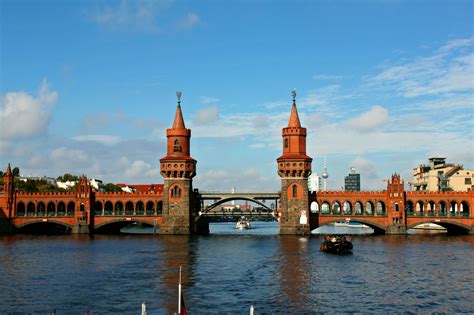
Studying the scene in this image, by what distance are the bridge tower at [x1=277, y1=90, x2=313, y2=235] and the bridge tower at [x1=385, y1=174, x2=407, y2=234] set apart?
755 inches

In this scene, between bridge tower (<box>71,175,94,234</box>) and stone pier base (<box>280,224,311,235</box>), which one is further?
bridge tower (<box>71,175,94,234</box>)

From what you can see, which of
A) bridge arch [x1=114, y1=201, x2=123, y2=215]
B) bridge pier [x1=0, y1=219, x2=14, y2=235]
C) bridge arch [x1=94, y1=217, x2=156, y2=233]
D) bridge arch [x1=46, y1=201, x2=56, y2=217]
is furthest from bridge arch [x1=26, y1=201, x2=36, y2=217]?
bridge arch [x1=114, y1=201, x2=123, y2=215]

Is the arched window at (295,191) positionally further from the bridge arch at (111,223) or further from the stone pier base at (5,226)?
the stone pier base at (5,226)

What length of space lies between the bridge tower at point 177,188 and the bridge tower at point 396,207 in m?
46.0

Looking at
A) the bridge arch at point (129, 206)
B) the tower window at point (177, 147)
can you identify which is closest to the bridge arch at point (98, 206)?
the bridge arch at point (129, 206)

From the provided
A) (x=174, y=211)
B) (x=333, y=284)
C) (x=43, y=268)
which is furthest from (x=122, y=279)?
(x=174, y=211)

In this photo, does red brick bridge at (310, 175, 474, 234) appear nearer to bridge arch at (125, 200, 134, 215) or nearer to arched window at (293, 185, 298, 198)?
arched window at (293, 185, 298, 198)

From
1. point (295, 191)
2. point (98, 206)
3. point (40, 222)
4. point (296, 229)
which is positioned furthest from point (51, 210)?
point (296, 229)

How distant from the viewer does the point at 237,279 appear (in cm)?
6325

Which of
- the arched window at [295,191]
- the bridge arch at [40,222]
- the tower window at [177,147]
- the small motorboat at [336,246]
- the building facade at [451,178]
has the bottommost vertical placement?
the small motorboat at [336,246]

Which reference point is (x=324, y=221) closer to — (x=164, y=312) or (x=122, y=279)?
(x=122, y=279)

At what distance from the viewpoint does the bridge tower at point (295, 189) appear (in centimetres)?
12688

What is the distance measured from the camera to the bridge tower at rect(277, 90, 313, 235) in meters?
127

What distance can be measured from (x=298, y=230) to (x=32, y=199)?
6758cm
